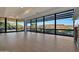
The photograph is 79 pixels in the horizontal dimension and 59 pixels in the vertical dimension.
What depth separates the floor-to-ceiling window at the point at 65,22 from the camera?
2.63 meters

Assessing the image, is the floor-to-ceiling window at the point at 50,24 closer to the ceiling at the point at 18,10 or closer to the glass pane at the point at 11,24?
the ceiling at the point at 18,10

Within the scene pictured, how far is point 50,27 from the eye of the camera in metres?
3.26

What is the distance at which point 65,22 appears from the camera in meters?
2.74

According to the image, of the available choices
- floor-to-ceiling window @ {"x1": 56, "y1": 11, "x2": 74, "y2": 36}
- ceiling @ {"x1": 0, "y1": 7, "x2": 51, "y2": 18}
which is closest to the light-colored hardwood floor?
floor-to-ceiling window @ {"x1": 56, "y1": 11, "x2": 74, "y2": 36}

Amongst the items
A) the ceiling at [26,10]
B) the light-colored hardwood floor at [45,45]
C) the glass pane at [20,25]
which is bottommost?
the light-colored hardwood floor at [45,45]

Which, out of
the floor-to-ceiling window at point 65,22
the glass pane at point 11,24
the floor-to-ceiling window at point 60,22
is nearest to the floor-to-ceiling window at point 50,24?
the floor-to-ceiling window at point 60,22

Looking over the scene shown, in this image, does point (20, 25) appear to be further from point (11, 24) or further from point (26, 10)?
point (26, 10)

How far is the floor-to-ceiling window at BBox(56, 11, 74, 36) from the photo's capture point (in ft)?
8.64

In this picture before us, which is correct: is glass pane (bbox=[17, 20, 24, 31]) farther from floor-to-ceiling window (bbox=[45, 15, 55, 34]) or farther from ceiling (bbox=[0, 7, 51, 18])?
floor-to-ceiling window (bbox=[45, 15, 55, 34])

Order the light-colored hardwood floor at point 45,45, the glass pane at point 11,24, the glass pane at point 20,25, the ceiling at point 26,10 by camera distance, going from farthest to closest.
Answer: the glass pane at point 20,25, the glass pane at point 11,24, the light-colored hardwood floor at point 45,45, the ceiling at point 26,10

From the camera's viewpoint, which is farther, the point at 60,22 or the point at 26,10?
the point at 60,22

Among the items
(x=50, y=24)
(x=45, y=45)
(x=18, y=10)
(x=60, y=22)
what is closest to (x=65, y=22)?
(x=60, y=22)
